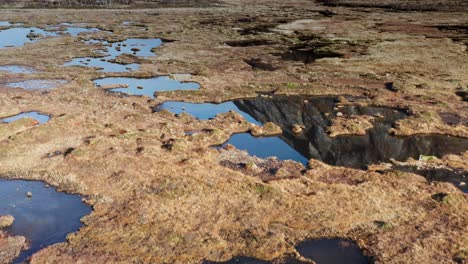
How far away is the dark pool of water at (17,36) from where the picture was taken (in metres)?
73.1

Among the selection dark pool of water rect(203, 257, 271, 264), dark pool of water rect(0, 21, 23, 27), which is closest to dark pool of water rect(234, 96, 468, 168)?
dark pool of water rect(203, 257, 271, 264)

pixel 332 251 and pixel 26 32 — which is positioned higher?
pixel 332 251

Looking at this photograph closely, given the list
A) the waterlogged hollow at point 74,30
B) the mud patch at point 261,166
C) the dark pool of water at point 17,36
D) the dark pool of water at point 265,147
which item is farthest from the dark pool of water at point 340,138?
the waterlogged hollow at point 74,30

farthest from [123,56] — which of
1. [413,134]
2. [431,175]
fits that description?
[431,175]

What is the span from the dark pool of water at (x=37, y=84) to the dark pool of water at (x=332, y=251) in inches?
1397

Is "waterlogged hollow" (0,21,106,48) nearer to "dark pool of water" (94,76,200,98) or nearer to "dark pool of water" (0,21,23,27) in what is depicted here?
"dark pool of water" (0,21,23,27)

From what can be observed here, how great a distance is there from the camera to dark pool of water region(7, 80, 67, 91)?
4369 cm

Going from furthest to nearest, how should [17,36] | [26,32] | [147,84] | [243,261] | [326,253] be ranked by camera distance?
[26,32] < [17,36] < [147,84] < [326,253] < [243,261]

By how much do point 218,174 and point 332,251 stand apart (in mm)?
8970

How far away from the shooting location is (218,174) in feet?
82.2

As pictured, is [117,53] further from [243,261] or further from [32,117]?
[243,261]

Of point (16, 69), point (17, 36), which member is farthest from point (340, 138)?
point (17, 36)

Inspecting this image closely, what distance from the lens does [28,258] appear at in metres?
17.9

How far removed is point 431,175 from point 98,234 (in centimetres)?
2033
